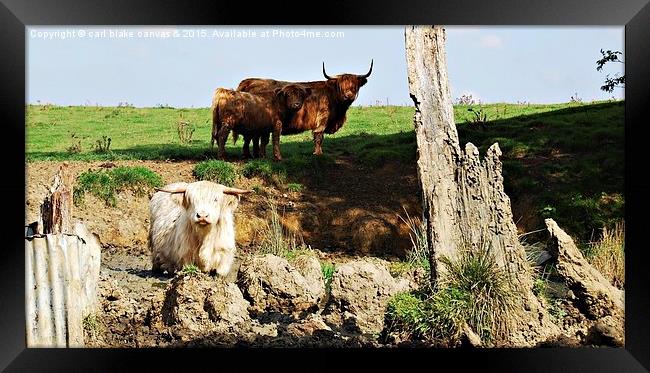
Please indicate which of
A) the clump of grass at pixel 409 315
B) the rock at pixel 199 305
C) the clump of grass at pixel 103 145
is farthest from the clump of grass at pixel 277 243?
the clump of grass at pixel 103 145

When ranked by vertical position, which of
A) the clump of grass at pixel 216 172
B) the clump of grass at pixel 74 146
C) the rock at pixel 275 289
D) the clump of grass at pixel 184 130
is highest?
the clump of grass at pixel 184 130

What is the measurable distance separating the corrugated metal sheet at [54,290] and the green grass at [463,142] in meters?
2.57

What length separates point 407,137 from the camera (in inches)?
433

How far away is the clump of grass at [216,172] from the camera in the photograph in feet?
32.3

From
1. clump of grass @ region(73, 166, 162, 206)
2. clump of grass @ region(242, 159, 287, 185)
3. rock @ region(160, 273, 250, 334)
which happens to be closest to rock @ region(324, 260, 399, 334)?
rock @ region(160, 273, 250, 334)

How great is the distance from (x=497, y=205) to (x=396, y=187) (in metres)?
3.94

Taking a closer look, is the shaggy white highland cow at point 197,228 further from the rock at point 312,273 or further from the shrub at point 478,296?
the shrub at point 478,296

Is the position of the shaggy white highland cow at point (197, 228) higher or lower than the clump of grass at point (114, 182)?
lower

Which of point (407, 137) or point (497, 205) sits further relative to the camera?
point (407, 137)

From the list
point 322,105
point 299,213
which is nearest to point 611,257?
point 299,213

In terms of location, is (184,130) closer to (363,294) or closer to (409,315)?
(363,294)

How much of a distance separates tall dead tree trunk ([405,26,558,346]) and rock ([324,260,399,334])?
615 mm
